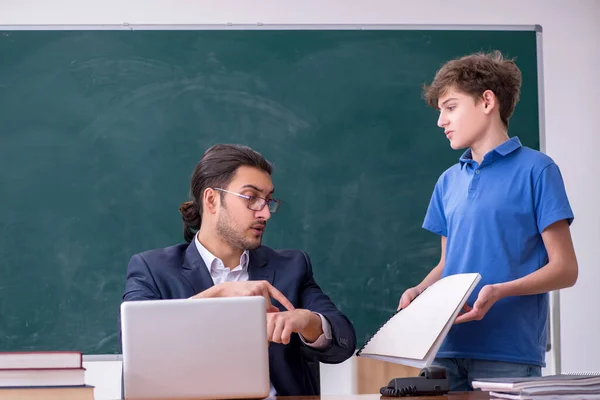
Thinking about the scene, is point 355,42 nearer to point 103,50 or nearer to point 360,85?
point 360,85

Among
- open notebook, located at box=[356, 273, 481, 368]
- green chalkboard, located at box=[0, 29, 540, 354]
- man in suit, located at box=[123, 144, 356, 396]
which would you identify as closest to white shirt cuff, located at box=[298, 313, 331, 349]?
man in suit, located at box=[123, 144, 356, 396]

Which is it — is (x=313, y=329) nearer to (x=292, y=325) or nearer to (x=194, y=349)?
(x=292, y=325)

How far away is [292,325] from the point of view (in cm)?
184

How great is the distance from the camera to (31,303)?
336 centimetres

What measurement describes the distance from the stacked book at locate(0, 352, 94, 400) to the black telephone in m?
0.62

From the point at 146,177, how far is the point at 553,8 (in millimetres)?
2046

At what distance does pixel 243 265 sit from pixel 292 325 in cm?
61

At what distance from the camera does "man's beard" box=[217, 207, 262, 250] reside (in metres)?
2.40

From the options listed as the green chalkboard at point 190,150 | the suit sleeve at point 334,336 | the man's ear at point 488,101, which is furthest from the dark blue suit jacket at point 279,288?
the green chalkboard at point 190,150

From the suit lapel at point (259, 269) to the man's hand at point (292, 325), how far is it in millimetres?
334

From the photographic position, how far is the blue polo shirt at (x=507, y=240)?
2.23 m

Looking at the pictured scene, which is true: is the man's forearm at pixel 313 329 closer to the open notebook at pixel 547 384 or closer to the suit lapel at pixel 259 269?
the suit lapel at pixel 259 269

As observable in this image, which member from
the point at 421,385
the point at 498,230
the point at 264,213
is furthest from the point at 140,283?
the point at 498,230

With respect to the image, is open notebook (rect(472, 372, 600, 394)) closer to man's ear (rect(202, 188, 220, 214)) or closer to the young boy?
the young boy
